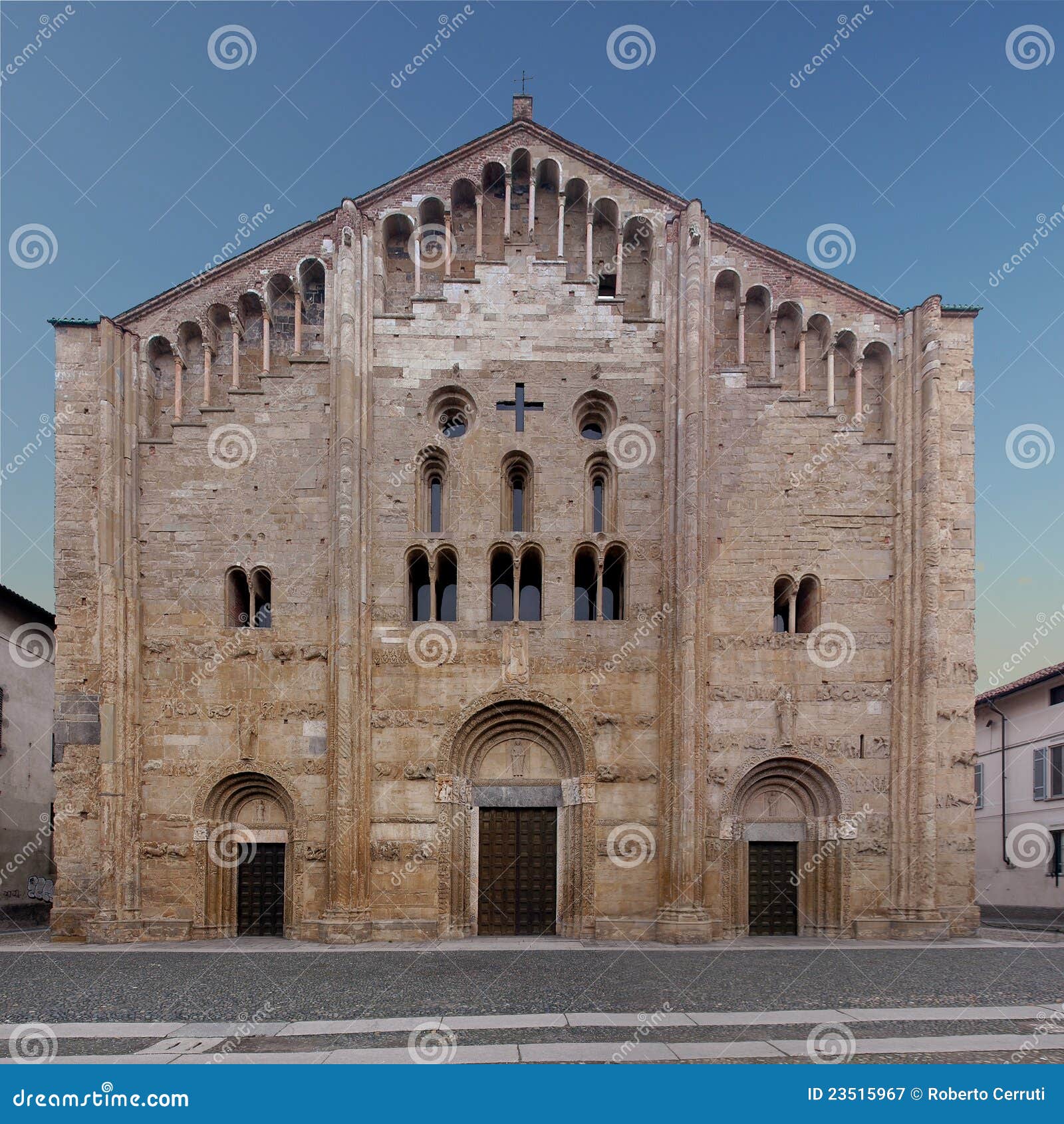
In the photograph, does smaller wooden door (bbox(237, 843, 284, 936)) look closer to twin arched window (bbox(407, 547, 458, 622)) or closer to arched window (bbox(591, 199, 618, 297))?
twin arched window (bbox(407, 547, 458, 622))

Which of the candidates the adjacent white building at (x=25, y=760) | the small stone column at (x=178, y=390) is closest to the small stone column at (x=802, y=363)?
the small stone column at (x=178, y=390)

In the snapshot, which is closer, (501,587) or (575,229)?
(501,587)

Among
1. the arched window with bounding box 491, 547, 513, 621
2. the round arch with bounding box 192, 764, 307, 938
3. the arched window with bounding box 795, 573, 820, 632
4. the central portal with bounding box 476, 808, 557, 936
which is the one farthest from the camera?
the arched window with bounding box 491, 547, 513, 621

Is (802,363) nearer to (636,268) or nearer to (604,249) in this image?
Result: (636,268)

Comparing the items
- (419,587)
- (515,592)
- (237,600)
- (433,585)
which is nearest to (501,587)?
(515,592)

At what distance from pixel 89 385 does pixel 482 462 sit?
922 centimetres

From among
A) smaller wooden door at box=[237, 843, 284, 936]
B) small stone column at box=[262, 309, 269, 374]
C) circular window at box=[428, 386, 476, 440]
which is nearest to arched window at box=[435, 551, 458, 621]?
circular window at box=[428, 386, 476, 440]

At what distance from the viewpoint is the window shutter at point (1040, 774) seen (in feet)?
87.3

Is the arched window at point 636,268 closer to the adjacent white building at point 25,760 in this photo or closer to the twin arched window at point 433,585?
the twin arched window at point 433,585

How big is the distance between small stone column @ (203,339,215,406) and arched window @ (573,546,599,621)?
31.1 feet

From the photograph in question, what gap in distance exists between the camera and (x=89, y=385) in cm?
1916

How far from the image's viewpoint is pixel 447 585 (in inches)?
786

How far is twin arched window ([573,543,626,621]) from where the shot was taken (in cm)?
1916

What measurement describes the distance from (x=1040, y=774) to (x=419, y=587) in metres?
21.4
